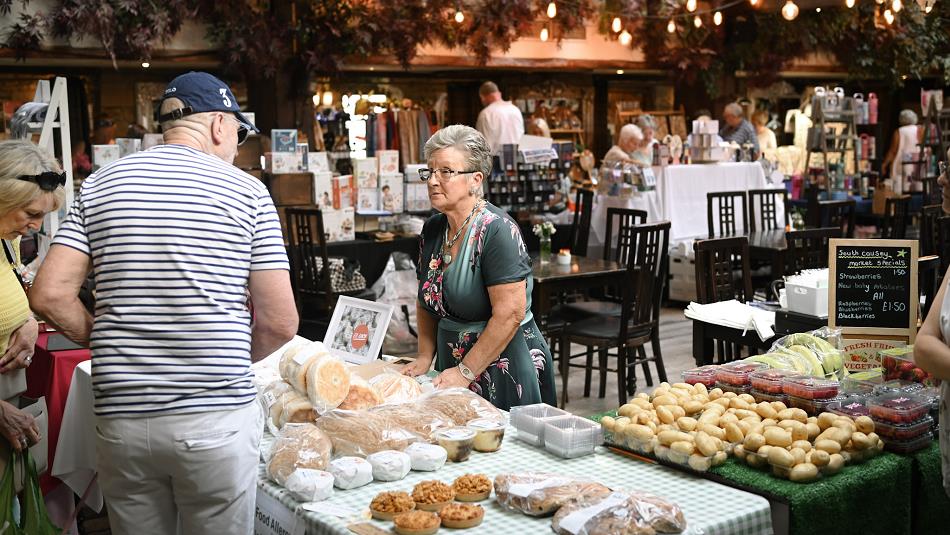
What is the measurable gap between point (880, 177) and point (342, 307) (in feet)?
43.4

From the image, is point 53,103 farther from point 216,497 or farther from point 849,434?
point 849,434

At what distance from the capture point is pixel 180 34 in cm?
934

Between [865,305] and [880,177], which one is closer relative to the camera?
[865,305]

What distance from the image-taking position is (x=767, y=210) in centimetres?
943

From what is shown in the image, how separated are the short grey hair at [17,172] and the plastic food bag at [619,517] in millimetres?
1941

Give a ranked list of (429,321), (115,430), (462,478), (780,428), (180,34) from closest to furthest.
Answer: (115,430) → (462,478) → (780,428) → (429,321) → (180,34)

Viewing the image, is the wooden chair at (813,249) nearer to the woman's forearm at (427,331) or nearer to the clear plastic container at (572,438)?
the woman's forearm at (427,331)


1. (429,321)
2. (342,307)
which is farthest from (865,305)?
(342,307)

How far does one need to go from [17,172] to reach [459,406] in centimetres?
154

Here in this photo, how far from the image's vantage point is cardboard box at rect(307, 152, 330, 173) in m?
7.57

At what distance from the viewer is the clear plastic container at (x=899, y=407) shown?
8.70 ft

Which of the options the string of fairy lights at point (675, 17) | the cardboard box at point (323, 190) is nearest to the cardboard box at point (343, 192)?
the cardboard box at point (323, 190)

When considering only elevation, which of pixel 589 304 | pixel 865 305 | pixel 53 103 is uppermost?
pixel 53 103

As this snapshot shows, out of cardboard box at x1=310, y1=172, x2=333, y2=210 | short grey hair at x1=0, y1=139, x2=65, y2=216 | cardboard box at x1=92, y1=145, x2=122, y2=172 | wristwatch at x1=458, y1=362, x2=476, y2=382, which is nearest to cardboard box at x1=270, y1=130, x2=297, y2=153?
cardboard box at x1=310, y1=172, x2=333, y2=210
